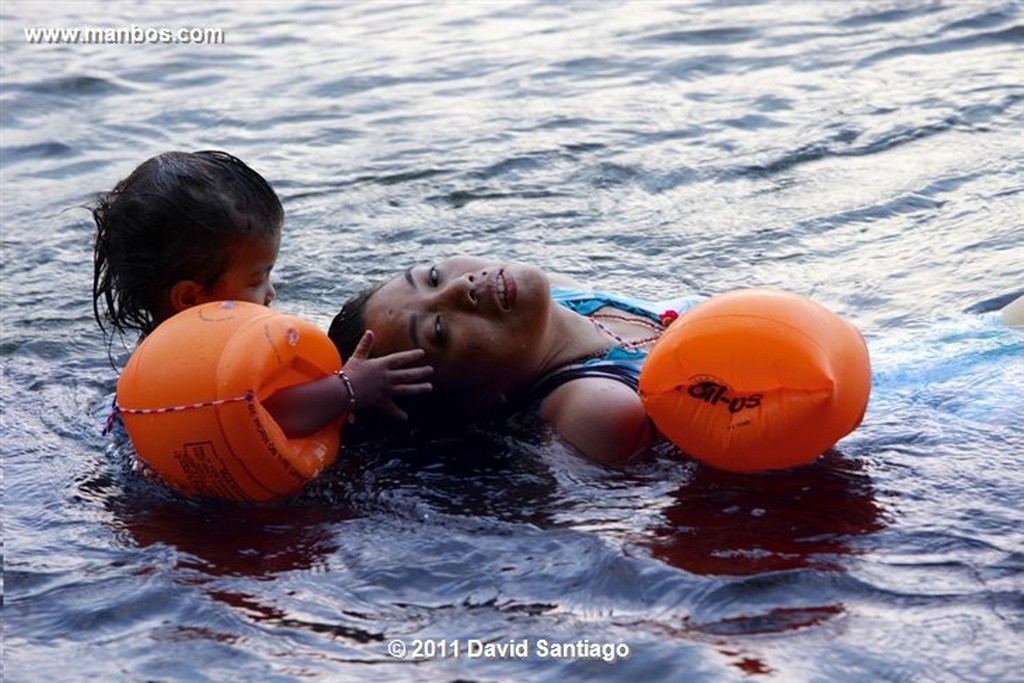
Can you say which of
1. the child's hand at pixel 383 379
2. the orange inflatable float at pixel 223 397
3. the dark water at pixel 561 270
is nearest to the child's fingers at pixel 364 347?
the child's hand at pixel 383 379

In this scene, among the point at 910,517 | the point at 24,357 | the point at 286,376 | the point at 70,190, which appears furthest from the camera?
the point at 70,190

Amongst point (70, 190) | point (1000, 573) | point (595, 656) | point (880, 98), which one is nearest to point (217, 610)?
point (595, 656)

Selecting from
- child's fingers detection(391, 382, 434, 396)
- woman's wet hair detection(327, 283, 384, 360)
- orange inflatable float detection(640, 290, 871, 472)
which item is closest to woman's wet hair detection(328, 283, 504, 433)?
woman's wet hair detection(327, 283, 384, 360)

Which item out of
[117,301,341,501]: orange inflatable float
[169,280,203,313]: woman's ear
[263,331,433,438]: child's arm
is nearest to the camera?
[117,301,341,501]: orange inflatable float

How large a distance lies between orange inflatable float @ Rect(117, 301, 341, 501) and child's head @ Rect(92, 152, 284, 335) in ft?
1.20

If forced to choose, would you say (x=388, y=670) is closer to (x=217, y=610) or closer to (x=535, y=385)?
(x=217, y=610)

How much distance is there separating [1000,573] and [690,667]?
0.93 m

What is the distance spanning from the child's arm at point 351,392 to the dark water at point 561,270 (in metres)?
0.31

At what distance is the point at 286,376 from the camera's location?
499cm

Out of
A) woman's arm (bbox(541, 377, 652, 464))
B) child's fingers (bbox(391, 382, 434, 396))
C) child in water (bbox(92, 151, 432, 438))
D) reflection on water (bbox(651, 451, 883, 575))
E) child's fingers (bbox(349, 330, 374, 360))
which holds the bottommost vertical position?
reflection on water (bbox(651, 451, 883, 575))

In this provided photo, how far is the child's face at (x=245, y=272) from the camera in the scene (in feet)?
17.8

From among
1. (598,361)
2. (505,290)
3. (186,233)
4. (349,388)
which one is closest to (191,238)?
(186,233)

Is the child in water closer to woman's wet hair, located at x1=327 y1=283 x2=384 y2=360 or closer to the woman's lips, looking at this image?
woman's wet hair, located at x1=327 y1=283 x2=384 y2=360

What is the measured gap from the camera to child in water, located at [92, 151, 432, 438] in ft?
17.4
